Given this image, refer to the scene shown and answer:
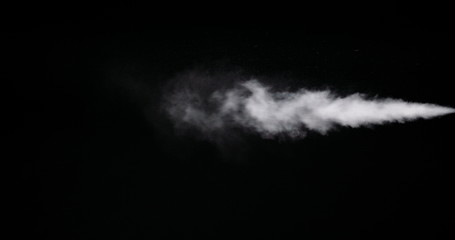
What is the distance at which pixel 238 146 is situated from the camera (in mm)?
5793

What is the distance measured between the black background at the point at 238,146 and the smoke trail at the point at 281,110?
23 centimetres

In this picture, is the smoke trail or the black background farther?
the black background

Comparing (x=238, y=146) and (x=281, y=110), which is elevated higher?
(x=281, y=110)

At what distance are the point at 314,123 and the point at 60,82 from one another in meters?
3.89

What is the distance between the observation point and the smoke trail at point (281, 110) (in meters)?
5.43

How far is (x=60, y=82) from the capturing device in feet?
20.1

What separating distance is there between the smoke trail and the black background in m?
0.23

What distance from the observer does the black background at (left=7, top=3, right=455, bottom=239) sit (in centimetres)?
576

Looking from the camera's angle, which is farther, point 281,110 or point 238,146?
point 238,146

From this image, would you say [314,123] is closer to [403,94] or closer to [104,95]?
[403,94]

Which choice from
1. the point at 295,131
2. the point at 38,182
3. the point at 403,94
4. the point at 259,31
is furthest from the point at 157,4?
the point at 403,94

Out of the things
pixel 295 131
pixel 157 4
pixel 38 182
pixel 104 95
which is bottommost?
pixel 38 182

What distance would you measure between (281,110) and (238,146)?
2.67 ft

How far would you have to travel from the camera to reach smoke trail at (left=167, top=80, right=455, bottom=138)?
214 inches
